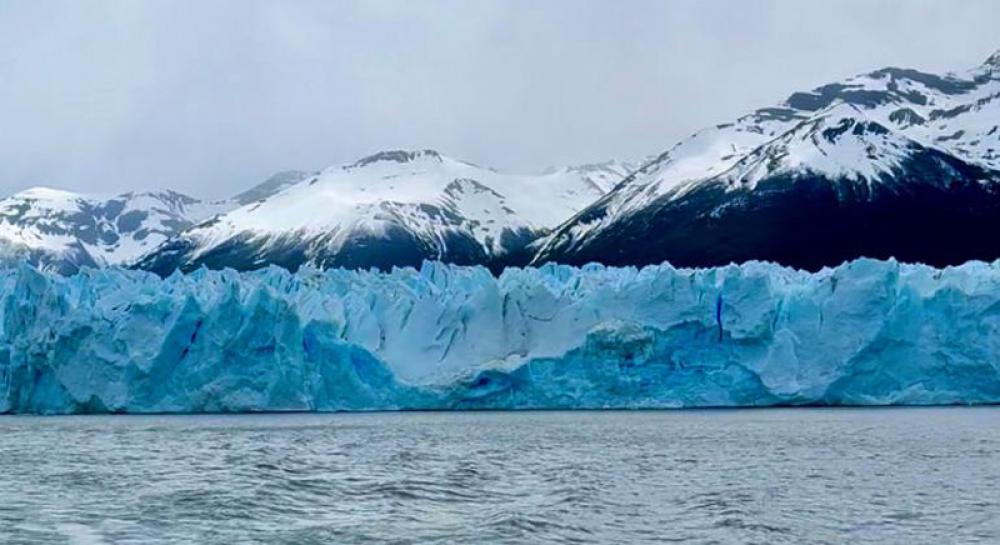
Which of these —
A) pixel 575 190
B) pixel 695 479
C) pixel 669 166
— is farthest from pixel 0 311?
pixel 575 190

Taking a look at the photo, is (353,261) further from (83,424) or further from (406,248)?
(83,424)

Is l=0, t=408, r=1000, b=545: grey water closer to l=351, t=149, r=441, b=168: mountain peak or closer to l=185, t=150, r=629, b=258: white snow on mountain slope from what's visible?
l=185, t=150, r=629, b=258: white snow on mountain slope

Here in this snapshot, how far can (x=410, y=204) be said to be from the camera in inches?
5374

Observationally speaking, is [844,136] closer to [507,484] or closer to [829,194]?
[829,194]

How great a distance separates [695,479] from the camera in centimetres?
1930

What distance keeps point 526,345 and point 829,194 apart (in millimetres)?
58011

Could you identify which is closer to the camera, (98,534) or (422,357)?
(98,534)

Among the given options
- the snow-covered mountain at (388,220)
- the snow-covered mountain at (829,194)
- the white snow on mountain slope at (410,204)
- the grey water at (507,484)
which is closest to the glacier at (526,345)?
the grey water at (507,484)

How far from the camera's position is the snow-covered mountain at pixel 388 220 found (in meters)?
122

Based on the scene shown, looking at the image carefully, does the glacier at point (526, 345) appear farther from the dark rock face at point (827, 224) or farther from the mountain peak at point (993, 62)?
the mountain peak at point (993, 62)

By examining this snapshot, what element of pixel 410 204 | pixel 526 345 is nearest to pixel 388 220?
pixel 410 204

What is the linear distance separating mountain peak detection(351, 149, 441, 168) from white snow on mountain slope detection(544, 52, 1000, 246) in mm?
47704

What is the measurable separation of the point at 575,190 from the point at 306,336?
128 meters

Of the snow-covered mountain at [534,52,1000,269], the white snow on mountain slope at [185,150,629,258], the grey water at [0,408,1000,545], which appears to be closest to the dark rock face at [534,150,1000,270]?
the snow-covered mountain at [534,52,1000,269]
